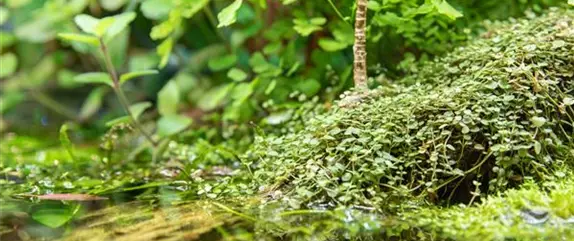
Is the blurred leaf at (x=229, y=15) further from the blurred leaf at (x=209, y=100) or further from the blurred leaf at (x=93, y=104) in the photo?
the blurred leaf at (x=93, y=104)

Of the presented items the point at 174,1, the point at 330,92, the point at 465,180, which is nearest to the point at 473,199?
the point at 465,180

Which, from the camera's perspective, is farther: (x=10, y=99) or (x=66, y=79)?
(x=66, y=79)

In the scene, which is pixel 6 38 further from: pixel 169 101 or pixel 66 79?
pixel 169 101

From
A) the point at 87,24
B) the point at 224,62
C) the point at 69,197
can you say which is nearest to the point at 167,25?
the point at 87,24

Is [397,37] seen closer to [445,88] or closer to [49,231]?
[445,88]

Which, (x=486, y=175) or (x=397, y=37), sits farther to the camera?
(x=397, y=37)

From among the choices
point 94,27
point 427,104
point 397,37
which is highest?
point 94,27

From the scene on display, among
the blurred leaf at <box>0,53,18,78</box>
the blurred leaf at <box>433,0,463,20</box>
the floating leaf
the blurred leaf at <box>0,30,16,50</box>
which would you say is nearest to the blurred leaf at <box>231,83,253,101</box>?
the floating leaf
